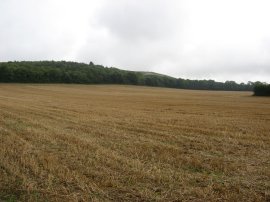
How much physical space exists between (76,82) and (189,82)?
4594cm

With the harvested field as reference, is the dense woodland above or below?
above

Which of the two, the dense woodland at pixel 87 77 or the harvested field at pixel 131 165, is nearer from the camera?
the harvested field at pixel 131 165

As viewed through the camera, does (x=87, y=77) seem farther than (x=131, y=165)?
Yes

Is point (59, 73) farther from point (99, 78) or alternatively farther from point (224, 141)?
point (224, 141)

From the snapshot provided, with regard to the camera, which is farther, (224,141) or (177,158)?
(224,141)

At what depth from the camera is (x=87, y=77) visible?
102m

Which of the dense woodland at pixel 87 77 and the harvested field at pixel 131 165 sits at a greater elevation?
the dense woodland at pixel 87 77

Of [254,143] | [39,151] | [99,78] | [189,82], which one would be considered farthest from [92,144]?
[189,82]

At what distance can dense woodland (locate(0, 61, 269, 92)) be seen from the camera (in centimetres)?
9125

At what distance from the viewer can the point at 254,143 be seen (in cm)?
1380

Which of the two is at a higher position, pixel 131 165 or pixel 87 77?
pixel 87 77

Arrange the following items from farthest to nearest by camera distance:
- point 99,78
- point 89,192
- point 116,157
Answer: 1. point 99,78
2. point 116,157
3. point 89,192

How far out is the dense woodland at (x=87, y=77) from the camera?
91.2m

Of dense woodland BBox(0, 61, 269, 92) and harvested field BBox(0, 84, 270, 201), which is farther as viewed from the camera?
dense woodland BBox(0, 61, 269, 92)
